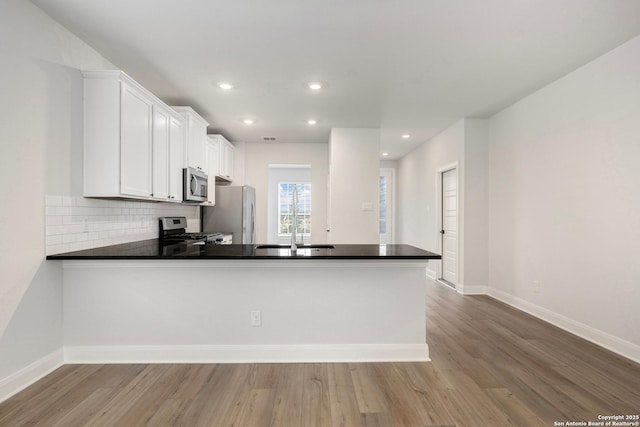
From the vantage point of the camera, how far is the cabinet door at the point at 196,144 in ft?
12.7

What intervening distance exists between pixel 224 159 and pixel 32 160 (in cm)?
320

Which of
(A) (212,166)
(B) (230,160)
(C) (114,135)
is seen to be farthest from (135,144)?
(B) (230,160)

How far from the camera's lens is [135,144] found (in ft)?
9.12

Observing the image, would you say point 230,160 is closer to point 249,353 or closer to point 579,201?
point 249,353

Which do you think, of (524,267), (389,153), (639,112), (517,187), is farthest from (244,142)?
(639,112)

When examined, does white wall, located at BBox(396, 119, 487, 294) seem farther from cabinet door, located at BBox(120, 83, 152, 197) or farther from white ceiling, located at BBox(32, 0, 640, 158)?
cabinet door, located at BBox(120, 83, 152, 197)

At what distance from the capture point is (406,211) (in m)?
7.29

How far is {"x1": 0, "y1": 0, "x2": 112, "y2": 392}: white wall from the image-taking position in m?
1.98

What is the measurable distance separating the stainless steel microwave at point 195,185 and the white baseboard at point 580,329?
4136 millimetres

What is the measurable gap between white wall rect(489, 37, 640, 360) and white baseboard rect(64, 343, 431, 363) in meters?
1.74

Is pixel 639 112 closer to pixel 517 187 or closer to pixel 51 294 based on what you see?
pixel 517 187

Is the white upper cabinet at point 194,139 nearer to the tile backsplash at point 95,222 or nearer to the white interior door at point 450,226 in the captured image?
the tile backsplash at point 95,222

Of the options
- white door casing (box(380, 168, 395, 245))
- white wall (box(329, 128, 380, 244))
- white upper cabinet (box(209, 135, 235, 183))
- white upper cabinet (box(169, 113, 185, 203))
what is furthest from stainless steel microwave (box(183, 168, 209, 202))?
white door casing (box(380, 168, 395, 245))

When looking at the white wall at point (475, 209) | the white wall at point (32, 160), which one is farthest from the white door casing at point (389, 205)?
the white wall at point (32, 160)
